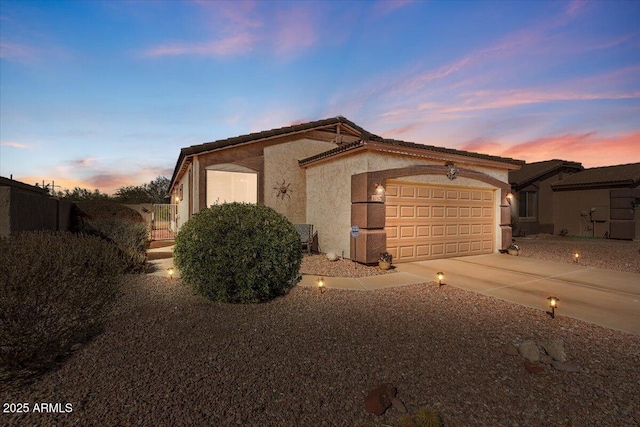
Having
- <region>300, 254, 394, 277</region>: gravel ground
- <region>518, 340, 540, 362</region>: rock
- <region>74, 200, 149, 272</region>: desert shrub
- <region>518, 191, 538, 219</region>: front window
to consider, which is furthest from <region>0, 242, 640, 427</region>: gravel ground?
<region>518, 191, 538, 219</region>: front window

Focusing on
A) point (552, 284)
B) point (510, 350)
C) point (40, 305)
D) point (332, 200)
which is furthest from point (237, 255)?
point (552, 284)

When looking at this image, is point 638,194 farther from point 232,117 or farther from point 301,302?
point 232,117

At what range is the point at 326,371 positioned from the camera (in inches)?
123

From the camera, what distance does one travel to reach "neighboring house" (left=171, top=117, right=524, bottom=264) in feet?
30.2

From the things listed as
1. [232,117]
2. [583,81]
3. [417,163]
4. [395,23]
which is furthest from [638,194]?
[232,117]

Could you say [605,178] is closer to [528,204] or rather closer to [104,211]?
[528,204]

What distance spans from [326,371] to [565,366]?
2.65m

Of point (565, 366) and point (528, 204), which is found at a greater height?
point (528, 204)

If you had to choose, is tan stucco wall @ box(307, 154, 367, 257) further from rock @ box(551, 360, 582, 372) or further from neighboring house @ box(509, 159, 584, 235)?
neighboring house @ box(509, 159, 584, 235)

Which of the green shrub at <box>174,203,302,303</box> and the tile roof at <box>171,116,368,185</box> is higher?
the tile roof at <box>171,116,368,185</box>

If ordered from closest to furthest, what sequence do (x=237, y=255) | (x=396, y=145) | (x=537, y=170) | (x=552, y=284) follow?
1. (x=237, y=255)
2. (x=552, y=284)
3. (x=396, y=145)
4. (x=537, y=170)

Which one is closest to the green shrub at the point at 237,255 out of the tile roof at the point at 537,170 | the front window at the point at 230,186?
the front window at the point at 230,186

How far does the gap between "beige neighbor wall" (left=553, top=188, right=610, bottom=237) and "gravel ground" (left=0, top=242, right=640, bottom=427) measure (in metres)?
19.1

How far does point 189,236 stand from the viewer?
18.6ft
